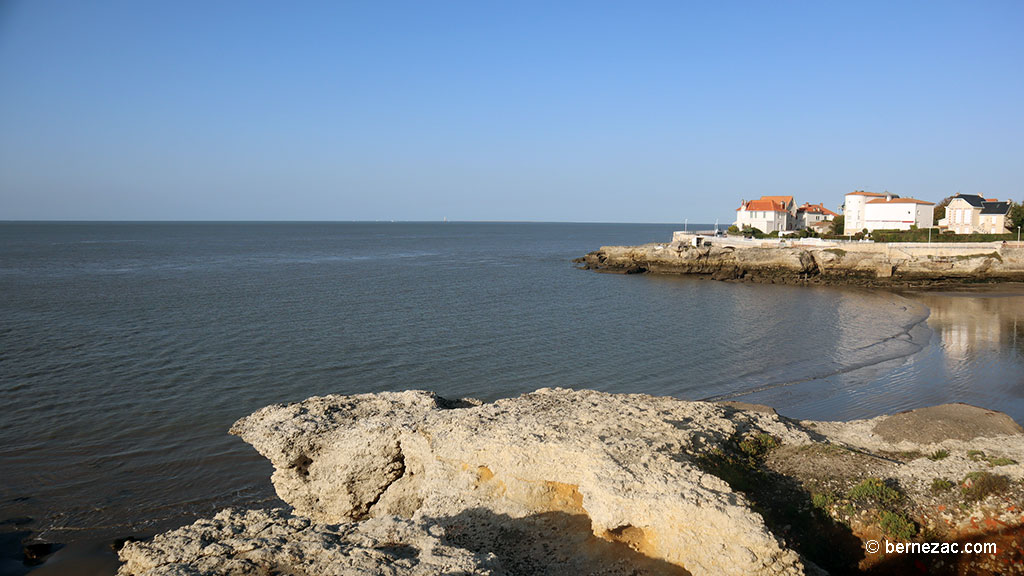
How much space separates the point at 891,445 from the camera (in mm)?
13727

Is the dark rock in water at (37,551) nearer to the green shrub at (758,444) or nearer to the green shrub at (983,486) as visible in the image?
the green shrub at (758,444)

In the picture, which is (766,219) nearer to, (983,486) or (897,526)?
(983,486)

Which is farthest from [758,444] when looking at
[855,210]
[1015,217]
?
[855,210]

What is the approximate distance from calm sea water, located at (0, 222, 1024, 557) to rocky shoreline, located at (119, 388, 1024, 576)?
4724mm

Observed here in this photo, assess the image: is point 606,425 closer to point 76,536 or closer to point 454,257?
point 76,536

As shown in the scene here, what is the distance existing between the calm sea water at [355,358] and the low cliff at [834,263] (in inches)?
258

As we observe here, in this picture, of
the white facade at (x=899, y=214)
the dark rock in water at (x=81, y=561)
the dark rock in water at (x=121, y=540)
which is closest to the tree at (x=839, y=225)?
the white facade at (x=899, y=214)

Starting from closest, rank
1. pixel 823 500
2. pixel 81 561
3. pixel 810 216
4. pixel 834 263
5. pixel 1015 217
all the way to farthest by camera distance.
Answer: pixel 823 500 < pixel 81 561 < pixel 834 263 < pixel 1015 217 < pixel 810 216

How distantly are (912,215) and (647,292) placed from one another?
155 ft

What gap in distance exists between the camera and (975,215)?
75.0 metres

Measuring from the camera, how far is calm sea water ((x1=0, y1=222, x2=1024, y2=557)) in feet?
55.1

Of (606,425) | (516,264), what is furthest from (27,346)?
(516,264)


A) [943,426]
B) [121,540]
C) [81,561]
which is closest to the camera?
[81,561]

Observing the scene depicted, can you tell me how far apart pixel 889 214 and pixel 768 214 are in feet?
50.7
